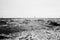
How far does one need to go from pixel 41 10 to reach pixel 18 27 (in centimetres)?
45

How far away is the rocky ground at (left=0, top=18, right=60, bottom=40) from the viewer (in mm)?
680

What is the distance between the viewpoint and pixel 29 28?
2.28 ft

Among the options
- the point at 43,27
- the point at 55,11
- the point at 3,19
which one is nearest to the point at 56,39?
the point at 43,27

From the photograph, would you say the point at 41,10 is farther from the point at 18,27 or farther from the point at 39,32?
the point at 18,27

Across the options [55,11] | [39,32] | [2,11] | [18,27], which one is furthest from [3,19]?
[55,11]

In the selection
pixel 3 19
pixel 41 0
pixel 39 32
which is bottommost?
pixel 39 32

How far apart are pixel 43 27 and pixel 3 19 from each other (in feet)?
2.11

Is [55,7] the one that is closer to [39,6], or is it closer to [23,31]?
[39,6]

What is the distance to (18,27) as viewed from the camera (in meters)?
0.70

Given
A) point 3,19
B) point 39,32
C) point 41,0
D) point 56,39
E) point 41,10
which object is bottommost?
point 56,39

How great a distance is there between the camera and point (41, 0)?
705 millimetres

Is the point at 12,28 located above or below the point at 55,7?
below

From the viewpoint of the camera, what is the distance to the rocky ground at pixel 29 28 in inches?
26.8

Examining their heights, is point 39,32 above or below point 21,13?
below
